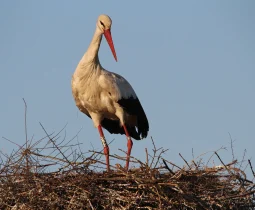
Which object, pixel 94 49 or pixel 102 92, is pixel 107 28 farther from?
pixel 102 92

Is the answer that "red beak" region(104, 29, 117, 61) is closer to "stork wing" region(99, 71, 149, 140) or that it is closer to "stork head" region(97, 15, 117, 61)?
"stork head" region(97, 15, 117, 61)

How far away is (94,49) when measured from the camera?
475 inches

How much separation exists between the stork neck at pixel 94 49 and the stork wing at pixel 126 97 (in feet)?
0.88

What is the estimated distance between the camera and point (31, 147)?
949 centimetres

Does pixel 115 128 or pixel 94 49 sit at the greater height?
pixel 94 49

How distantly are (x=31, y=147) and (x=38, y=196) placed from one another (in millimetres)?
630

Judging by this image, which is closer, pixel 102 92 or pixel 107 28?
pixel 102 92

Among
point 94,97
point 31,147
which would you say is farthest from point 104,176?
point 94,97

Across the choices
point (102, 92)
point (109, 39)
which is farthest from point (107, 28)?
point (102, 92)

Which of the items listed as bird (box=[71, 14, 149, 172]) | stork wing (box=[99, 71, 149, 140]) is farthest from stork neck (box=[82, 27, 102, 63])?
stork wing (box=[99, 71, 149, 140])

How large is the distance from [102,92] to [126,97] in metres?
0.38

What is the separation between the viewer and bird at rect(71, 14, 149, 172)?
38.8ft

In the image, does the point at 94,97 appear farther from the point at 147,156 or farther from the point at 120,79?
the point at 147,156

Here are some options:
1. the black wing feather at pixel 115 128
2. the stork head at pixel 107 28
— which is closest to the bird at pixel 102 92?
the stork head at pixel 107 28
